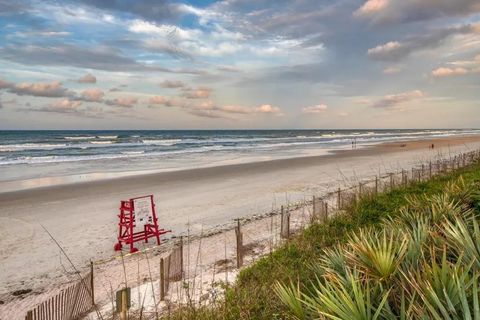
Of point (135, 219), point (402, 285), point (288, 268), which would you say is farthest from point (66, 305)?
point (402, 285)

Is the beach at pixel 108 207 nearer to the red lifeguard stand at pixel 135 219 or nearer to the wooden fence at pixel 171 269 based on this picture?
the red lifeguard stand at pixel 135 219

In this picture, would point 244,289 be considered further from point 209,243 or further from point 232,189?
point 232,189

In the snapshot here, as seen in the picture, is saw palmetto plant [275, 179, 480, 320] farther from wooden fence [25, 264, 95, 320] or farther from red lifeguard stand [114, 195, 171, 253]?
red lifeguard stand [114, 195, 171, 253]

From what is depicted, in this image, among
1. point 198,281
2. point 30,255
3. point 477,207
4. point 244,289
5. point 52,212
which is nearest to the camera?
point 244,289

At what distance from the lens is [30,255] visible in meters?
9.32

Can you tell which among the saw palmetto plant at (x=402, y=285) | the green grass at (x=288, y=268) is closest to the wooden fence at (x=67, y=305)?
the green grass at (x=288, y=268)

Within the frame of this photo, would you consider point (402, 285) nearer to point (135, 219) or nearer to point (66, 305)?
point (66, 305)

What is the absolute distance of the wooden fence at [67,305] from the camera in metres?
4.58

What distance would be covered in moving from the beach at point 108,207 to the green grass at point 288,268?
4.01 meters

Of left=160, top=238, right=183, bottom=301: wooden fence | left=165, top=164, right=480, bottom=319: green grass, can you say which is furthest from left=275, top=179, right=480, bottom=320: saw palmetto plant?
left=160, top=238, right=183, bottom=301: wooden fence

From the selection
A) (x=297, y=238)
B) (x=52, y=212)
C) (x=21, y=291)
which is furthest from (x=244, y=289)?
(x=52, y=212)

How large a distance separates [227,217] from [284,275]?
22.4ft

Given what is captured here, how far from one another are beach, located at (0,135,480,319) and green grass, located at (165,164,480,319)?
4.01 metres

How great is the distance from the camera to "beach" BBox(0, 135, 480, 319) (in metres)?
8.88
